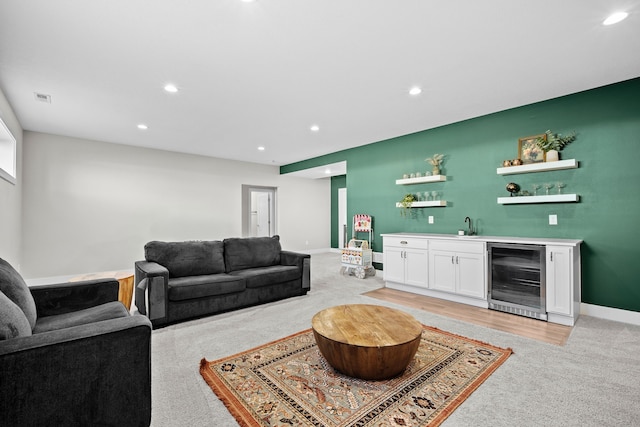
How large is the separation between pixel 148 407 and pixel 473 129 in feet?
16.0

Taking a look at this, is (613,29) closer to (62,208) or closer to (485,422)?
(485,422)

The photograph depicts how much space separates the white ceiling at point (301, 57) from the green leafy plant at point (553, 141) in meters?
0.49

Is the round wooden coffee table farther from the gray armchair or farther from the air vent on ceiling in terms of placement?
the air vent on ceiling

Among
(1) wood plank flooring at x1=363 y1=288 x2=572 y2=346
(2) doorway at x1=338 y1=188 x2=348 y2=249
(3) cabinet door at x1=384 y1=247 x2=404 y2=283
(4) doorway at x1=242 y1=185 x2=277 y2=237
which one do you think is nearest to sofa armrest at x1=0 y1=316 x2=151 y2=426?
(1) wood plank flooring at x1=363 y1=288 x2=572 y2=346

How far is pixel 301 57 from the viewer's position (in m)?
2.72

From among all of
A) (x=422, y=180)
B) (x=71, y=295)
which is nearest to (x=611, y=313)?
(x=422, y=180)

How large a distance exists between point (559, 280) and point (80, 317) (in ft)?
14.5

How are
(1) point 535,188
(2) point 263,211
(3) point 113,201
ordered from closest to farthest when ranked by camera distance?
(1) point 535,188 → (3) point 113,201 → (2) point 263,211

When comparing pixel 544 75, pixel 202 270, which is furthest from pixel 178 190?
pixel 544 75

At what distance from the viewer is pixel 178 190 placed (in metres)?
6.71

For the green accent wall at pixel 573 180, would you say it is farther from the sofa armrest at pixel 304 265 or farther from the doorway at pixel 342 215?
the doorway at pixel 342 215

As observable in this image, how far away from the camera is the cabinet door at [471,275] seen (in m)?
3.77

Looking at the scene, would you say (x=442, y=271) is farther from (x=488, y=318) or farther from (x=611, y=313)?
(x=611, y=313)

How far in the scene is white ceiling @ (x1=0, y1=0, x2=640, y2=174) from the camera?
2.11 m
